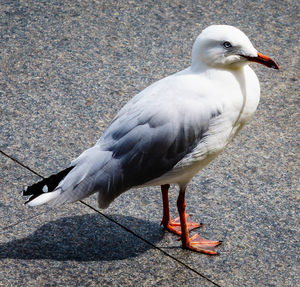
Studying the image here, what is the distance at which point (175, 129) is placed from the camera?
4176mm

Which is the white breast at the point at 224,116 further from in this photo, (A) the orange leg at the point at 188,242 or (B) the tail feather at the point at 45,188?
(B) the tail feather at the point at 45,188

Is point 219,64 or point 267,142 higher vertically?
point 219,64

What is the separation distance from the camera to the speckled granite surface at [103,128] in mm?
4402

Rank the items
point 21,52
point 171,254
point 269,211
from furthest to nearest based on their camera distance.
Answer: point 21,52 < point 269,211 < point 171,254

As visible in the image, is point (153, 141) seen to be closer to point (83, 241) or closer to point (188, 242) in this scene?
point (188, 242)

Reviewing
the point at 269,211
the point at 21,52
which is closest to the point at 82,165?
the point at 269,211

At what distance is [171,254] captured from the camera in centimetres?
453

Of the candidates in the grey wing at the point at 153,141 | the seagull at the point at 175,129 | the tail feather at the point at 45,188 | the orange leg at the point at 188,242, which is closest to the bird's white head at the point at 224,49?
the seagull at the point at 175,129

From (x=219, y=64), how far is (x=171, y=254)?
4.57 ft

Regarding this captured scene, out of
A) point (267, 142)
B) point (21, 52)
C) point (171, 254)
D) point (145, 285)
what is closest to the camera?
point (145, 285)

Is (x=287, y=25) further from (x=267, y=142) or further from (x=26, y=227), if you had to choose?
(x=26, y=227)

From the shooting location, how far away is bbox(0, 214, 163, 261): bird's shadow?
445 centimetres

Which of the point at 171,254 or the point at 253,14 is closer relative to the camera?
the point at 171,254

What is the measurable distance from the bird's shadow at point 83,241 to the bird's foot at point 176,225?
70 mm
